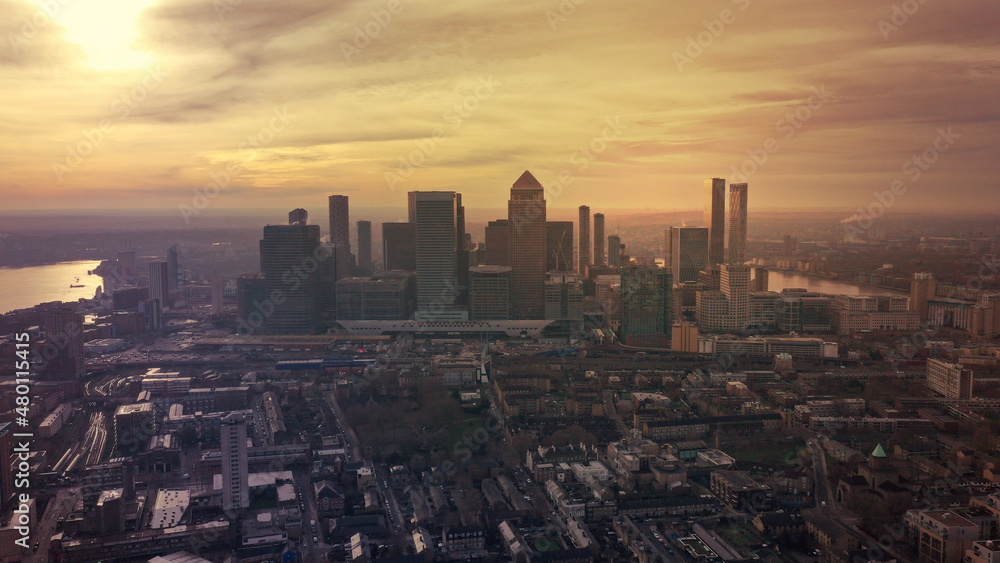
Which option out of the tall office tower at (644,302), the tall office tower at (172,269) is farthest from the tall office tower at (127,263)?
the tall office tower at (644,302)

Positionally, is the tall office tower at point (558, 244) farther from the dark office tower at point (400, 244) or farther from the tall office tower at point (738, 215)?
the tall office tower at point (738, 215)

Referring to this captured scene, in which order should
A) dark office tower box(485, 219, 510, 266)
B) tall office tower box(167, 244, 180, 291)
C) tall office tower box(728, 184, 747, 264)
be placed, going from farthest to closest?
tall office tower box(728, 184, 747, 264)
tall office tower box(167, 244, 180, 291)
dark office tower box(485, 219, 510, 266)

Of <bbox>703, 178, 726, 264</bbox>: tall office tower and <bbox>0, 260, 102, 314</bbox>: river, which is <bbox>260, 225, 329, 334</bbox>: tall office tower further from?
<bbox>703, 178, 726, 264</bbox>: tall office tower

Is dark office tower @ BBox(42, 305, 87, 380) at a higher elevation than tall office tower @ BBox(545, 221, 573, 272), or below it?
below

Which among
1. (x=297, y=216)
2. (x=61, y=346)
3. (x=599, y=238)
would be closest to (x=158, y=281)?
(x=297, y=216)

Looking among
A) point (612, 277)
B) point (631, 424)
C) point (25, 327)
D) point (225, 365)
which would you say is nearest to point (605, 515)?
point (631, 424)

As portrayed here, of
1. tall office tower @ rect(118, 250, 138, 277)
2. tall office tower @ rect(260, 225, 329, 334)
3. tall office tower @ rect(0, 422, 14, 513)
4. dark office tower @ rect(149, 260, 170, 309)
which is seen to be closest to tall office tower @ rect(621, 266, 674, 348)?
tall office tower @ rect(260, 225, 329, 334)
